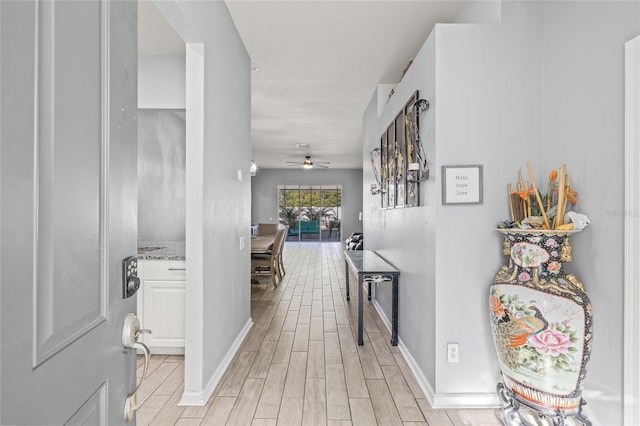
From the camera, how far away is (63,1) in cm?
66

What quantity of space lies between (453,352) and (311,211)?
11085mm

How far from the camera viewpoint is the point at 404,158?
2.87 m

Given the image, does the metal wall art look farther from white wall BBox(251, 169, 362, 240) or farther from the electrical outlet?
white wall BBox(251, 169, 362, 240)

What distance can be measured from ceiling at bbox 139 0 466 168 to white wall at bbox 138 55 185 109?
0.33 feet

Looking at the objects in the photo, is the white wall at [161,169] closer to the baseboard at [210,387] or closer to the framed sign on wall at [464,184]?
the baseboard at [210,387]

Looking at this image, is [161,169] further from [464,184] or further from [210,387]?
[464,184]

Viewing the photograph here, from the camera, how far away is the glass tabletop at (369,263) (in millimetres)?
3268

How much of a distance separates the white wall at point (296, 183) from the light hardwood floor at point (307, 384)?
29.4 feet

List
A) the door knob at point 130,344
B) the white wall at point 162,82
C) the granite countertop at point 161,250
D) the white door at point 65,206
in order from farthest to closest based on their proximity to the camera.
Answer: the white wall at point 162,82, the granite countertop at point 161,250, the door knob at point 130,344, the white door at point 65,206

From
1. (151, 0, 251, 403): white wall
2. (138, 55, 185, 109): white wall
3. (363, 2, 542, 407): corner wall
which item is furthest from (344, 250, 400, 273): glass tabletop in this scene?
(138, 55, 185, 109): white wall

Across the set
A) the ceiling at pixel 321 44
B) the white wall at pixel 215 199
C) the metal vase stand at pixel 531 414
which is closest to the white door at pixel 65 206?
the white wall at pixel 215 199

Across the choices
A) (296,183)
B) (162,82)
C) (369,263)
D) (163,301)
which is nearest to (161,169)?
(162,82)

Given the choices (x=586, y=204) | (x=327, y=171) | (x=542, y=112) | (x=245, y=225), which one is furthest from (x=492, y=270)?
(x=327, y=171)

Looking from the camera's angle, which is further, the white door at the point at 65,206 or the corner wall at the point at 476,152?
the corner wall at the point at 476,152
